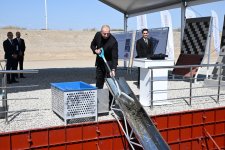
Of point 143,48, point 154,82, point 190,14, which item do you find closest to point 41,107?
point 154,82

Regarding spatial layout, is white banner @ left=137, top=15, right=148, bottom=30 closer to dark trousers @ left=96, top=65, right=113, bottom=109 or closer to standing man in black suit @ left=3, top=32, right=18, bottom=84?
standing man in black suit @ left=3, top=32, right=18, bottom=84

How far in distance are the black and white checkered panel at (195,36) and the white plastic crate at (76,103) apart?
611 centimetres

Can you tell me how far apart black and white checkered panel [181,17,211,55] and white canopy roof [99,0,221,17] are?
27.5 inches

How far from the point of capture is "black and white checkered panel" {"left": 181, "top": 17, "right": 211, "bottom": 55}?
416 inches

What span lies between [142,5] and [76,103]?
941 cm

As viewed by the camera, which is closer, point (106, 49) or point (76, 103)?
point (76, 103)

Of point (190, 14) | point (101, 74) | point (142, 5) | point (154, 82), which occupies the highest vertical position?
point (142, 5)

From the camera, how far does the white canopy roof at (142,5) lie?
11.9 m

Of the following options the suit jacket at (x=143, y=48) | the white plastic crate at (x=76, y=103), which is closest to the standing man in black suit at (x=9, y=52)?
the suit jacket at (x=143, y=48)

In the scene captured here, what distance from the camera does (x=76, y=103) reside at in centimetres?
538

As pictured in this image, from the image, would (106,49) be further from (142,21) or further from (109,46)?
(142,21)

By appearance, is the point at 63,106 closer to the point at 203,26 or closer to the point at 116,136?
the point at 116,136

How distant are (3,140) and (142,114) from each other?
235cm

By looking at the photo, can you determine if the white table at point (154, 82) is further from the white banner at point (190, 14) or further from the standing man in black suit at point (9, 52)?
the white banner at point (190, 14)
